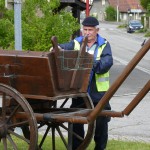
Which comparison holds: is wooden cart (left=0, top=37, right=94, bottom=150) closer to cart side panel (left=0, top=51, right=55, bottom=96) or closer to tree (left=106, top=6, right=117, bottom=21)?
cart side panel (left=0, top=51, right=55, bottom=96)

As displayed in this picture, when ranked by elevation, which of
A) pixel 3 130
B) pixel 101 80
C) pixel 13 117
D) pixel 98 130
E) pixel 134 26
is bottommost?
pixel 134 26

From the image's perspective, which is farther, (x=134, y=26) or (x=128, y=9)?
(x=128, y=9)

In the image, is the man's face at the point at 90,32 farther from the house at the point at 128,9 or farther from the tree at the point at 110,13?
the tree at the point at 110,13

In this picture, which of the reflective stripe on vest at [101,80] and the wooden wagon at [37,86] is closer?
the wooden wagon at [37,86]

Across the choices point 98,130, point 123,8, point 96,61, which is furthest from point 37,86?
point 123,8

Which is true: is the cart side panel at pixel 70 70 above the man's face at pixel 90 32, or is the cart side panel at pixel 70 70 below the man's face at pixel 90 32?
Result: below

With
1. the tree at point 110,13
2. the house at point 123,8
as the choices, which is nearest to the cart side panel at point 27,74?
the house at point 123,8

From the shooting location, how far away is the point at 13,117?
21.9 ft

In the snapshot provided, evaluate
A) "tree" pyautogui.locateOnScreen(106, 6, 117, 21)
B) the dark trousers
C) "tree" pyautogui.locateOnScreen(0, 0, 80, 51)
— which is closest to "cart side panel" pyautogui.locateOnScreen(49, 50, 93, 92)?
the dark trousers

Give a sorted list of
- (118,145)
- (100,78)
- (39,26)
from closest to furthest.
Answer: (100,78) < (118,145) < (39,26)

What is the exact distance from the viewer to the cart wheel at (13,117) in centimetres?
635

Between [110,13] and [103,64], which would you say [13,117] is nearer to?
[103,64]

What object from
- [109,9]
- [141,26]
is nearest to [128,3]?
[109,9]

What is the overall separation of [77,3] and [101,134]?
15830 millimetres
